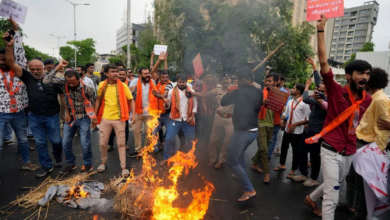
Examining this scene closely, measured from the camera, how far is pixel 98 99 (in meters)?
4.48

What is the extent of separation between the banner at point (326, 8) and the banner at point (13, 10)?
4790 millimetres

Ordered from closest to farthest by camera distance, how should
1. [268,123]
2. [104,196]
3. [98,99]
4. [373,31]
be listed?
1. [104,196]
2. [98,99]
3. [268,123]
4. [373,31]

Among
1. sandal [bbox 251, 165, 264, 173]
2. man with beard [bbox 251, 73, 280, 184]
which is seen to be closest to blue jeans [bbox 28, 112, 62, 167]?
man with beard [bbox 251, 73, 280, 184]

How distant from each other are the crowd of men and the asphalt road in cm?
18

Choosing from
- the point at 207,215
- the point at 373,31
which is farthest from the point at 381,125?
the point at 373,31

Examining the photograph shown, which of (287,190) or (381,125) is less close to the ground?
(381,125)

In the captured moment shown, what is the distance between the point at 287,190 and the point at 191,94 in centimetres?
269

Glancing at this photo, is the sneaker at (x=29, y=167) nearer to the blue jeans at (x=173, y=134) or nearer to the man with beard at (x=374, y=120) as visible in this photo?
the blue jeans at (x=173, y=134)

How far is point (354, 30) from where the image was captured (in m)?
88.5

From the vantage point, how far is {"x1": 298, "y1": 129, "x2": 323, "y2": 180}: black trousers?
4164 mm

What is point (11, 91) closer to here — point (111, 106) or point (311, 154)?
point (111, 106)

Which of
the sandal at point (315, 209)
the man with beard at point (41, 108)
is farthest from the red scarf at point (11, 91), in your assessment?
the sandal at point (315, 209)

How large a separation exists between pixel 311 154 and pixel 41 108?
16.9ft

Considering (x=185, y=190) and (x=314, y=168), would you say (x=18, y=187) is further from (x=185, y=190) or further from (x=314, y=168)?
(x=314, y=168)
